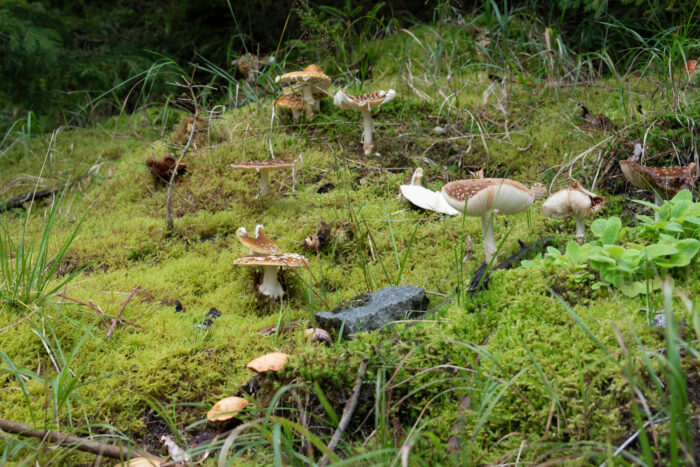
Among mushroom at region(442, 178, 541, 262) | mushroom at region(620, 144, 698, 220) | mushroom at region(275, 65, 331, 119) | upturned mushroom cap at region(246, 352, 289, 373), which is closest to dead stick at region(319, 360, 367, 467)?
upturned mushroom cap at region(246, 352, 289, 373)

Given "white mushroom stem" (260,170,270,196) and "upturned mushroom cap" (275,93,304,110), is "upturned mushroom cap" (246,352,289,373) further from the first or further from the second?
"upturned mushroom cap" (275,93,304,110)

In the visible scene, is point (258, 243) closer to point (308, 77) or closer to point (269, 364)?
point (269, 364)

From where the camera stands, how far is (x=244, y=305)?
117 inches

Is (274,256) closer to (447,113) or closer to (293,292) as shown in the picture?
(293,292)

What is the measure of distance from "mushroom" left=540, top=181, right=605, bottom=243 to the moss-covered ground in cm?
27

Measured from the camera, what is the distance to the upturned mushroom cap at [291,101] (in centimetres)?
494

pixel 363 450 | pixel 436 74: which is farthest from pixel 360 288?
pixel 436 74

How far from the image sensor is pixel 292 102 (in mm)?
4953

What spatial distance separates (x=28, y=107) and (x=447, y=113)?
532 cm

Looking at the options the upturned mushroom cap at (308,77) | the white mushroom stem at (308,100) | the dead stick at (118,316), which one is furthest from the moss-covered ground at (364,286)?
the upturned mushroom cap at (308,77)

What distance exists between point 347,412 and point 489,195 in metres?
1.35

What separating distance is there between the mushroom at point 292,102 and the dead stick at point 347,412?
357 cm

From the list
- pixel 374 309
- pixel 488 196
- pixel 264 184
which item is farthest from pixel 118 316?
pixel 488 196

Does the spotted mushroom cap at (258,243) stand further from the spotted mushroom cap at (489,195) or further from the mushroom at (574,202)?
the mushroom at (574,202)
